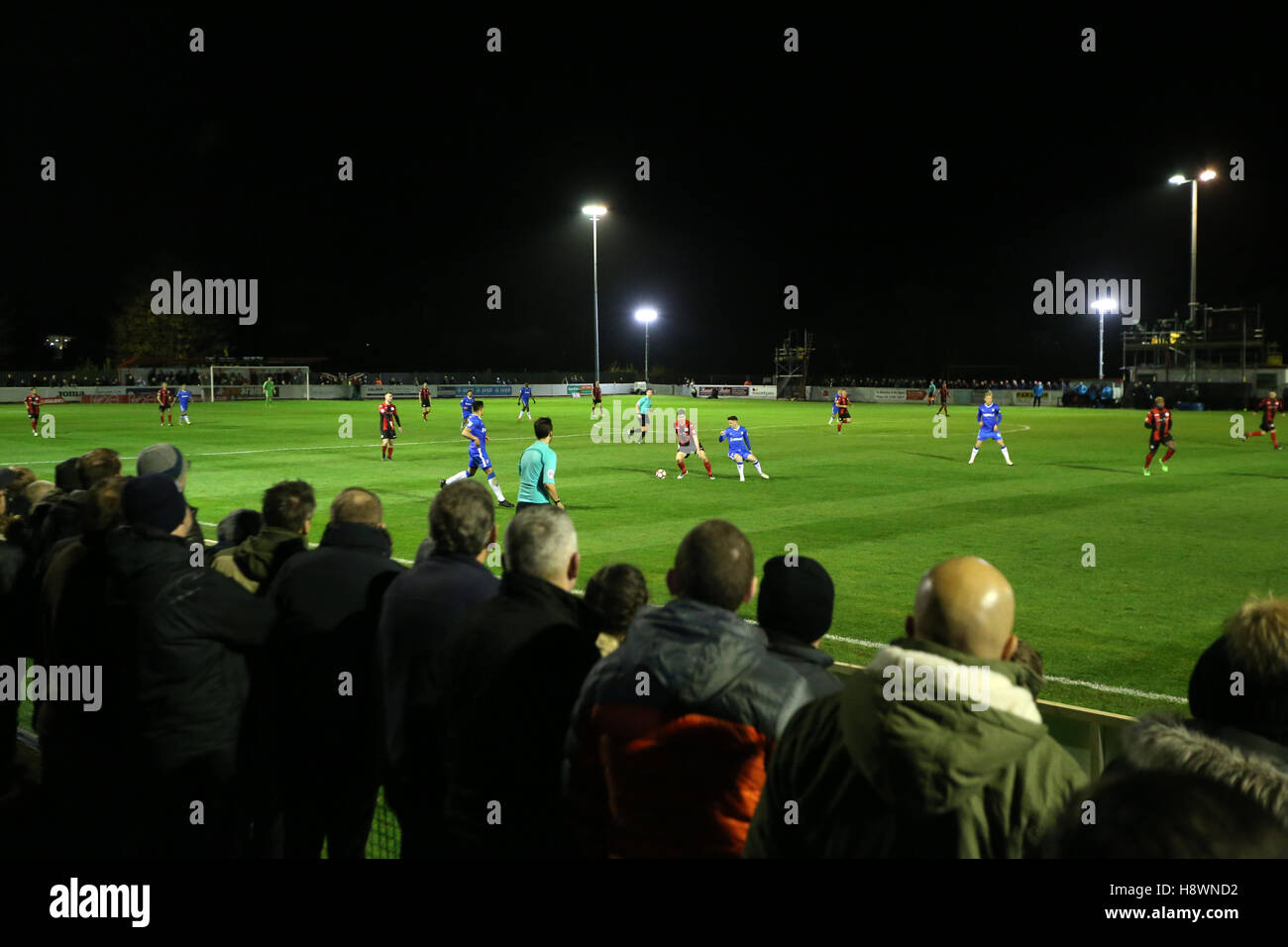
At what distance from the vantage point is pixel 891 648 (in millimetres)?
2449

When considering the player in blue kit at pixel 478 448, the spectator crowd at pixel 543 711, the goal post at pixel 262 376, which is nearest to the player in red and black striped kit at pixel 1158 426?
the player in blue kit at pixel 478 448

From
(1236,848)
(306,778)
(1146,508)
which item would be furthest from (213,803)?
(1146,508)

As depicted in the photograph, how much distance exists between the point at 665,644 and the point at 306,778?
2317mm

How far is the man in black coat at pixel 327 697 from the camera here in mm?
4484

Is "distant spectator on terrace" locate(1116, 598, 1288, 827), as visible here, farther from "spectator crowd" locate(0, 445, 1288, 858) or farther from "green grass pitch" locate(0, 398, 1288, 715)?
"green grass pitch" locate(0, 398, 1288, 715)

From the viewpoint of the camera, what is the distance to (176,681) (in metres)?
4.30

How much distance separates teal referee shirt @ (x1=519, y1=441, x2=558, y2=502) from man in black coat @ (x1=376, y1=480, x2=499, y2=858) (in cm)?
985

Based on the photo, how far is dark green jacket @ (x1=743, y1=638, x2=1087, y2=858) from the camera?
7.22 feet

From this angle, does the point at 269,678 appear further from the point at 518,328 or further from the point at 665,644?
the point at 518,328

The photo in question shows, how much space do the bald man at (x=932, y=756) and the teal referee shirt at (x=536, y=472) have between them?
11766mm

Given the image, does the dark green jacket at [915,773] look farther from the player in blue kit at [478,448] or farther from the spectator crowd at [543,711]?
the player in blue kit at [478,448]

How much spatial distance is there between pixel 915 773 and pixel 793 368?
80.2 metres
